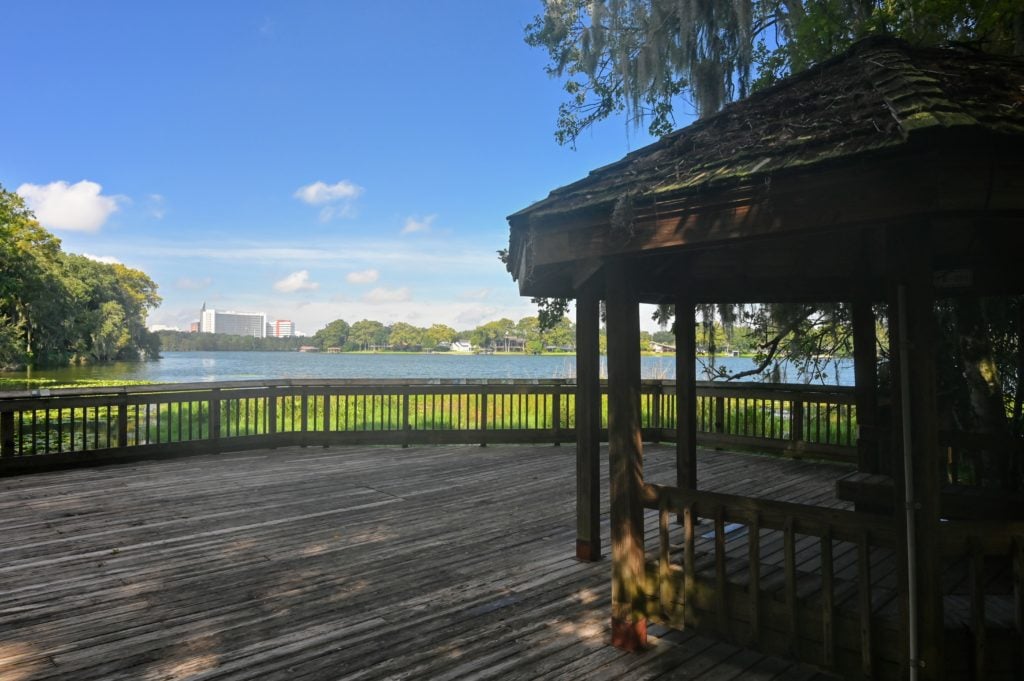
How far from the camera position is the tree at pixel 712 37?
6016 mm

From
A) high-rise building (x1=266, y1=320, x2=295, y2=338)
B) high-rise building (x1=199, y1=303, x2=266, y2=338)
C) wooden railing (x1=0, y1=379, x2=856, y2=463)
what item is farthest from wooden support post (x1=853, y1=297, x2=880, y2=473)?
high-rise building (x1=266, y1=320, x2=295, y2=338)

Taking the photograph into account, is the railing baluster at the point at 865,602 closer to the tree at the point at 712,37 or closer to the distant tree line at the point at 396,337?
the tree at the point at 712,37

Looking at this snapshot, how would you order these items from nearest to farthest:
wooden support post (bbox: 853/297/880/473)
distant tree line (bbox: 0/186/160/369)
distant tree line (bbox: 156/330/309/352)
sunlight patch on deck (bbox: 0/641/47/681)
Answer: sunlight patch on deck (bbox: 0/641/47/681)
wooden support post (bbox: 853/297/880/473)
distant tree line (bbox: 0/186/160/369)
distant tree line (bbox: 156/330/309/352)

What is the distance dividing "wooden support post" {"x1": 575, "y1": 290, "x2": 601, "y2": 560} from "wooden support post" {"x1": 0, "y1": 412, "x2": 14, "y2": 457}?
6.83 metres

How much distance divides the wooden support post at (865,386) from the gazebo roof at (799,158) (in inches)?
99.2

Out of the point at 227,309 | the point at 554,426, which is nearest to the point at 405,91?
the point at 554,426

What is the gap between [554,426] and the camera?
8438 mm

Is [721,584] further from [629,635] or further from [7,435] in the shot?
[7,435]

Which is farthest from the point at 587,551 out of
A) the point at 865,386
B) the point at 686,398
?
the point at 865,386

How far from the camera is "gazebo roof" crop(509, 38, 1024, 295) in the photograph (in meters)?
1.74

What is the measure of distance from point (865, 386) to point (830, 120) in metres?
3.50

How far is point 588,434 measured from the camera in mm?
3721

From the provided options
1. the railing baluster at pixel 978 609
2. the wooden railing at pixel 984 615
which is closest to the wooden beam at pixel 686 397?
the wooden railing at pixel 984 615

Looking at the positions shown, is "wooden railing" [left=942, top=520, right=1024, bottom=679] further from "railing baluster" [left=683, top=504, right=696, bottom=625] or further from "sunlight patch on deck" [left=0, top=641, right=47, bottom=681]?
"sunlight patch on deck" [left=0, top=641, right=47, bottom=681]
